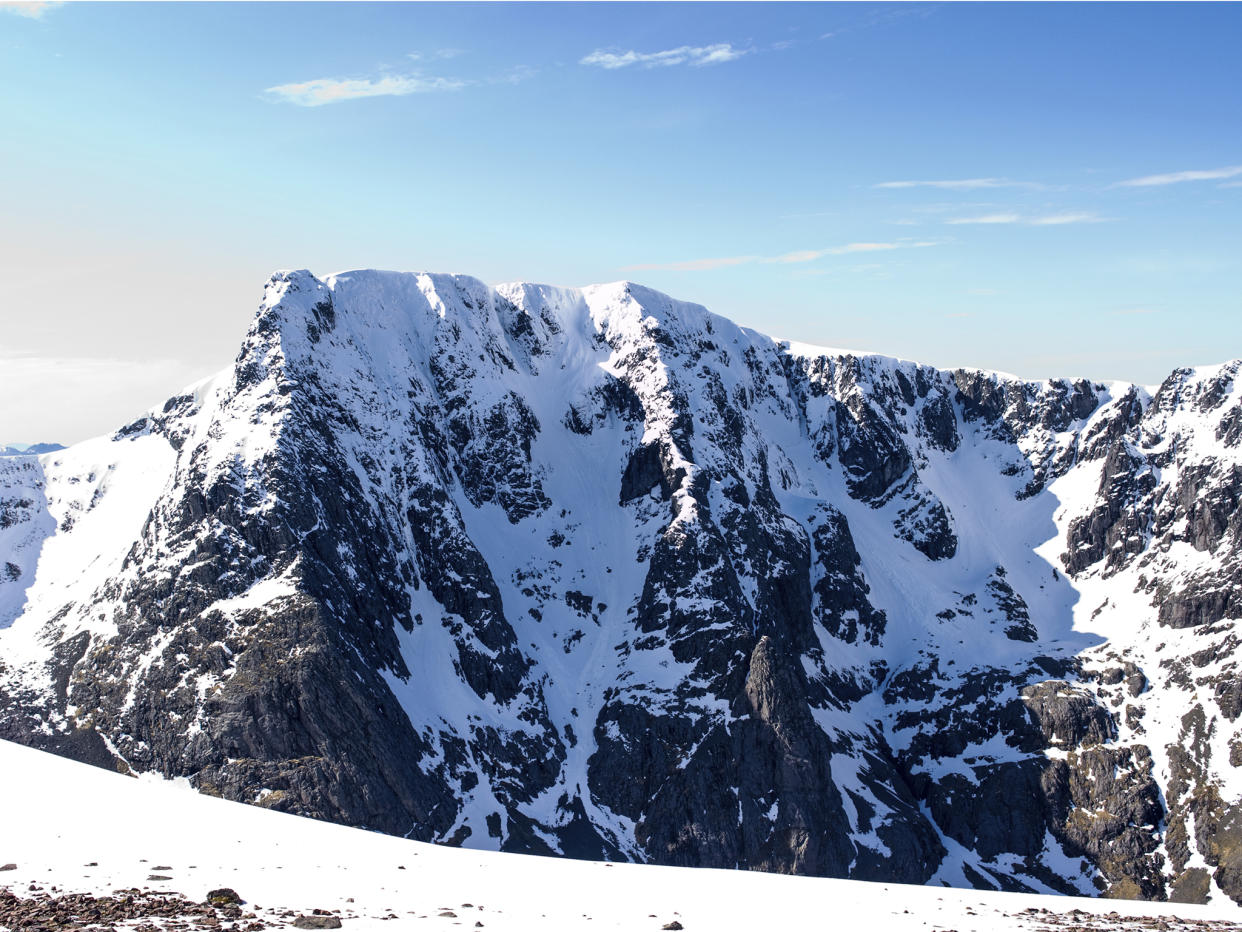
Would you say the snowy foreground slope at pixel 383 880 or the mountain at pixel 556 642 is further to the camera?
the mountain at pixel 556 642

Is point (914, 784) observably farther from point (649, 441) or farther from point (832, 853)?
point (649, 441)

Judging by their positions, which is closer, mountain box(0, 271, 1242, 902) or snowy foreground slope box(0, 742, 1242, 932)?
snowy foreground slope box(0, 742, 1242, 932)

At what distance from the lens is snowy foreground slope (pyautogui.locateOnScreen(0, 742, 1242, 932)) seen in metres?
30.5

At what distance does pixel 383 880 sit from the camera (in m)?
33.3

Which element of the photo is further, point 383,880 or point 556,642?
point 556,642

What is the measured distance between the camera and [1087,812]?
157125mm

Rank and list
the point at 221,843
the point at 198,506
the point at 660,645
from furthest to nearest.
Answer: the point at 660,645, the point at 198,506, the point at 221,843

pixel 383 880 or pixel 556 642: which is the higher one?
pixel 383 880

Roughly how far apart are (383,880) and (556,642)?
134381mm

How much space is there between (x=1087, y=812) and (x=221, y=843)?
156 metres

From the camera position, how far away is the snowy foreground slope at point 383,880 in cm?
3045

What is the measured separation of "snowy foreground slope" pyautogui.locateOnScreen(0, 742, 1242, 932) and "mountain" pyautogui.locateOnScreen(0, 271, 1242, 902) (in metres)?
83.7

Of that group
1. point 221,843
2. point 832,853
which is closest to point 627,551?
point 832,853

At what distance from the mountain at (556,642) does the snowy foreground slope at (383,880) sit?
83.7 metres
